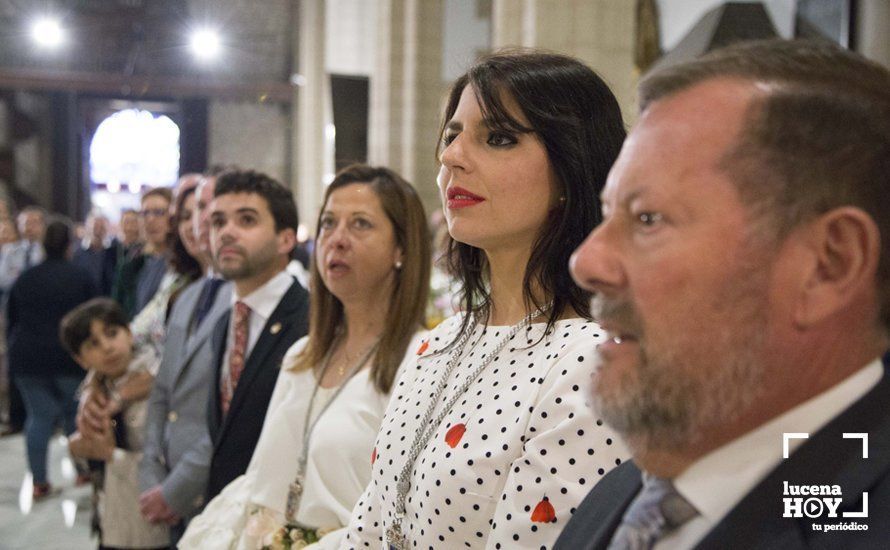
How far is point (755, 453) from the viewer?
3.04 feet

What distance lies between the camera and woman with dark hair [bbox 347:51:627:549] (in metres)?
Answer: 1.51

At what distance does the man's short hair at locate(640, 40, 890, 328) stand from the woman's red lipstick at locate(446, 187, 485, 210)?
797 millimetres

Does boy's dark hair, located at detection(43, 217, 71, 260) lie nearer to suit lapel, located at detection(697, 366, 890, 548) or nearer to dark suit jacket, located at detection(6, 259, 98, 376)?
dark suit jacket, located at detection(6, 259, 98, 376)

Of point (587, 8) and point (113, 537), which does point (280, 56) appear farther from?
point (113, 537)

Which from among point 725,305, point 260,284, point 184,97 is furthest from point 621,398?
point 184,97

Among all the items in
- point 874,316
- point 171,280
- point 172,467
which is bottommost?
point 172,467

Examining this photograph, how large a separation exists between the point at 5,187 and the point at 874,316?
1925 centimetres

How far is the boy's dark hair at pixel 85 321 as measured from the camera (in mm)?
4520

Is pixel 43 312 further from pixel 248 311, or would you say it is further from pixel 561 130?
pixel 561 130

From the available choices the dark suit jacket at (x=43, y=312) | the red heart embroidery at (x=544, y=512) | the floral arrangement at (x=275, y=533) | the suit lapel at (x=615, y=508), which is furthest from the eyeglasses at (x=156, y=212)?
the suit lapel at (x=615, y=508)

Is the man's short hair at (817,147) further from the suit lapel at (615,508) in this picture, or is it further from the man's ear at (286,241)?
the man's ear at (286,241)

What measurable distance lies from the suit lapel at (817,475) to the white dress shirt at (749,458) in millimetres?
12

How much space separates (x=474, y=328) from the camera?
1.83 meters

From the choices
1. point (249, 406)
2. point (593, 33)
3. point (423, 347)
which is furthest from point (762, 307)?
point (593, 33)
